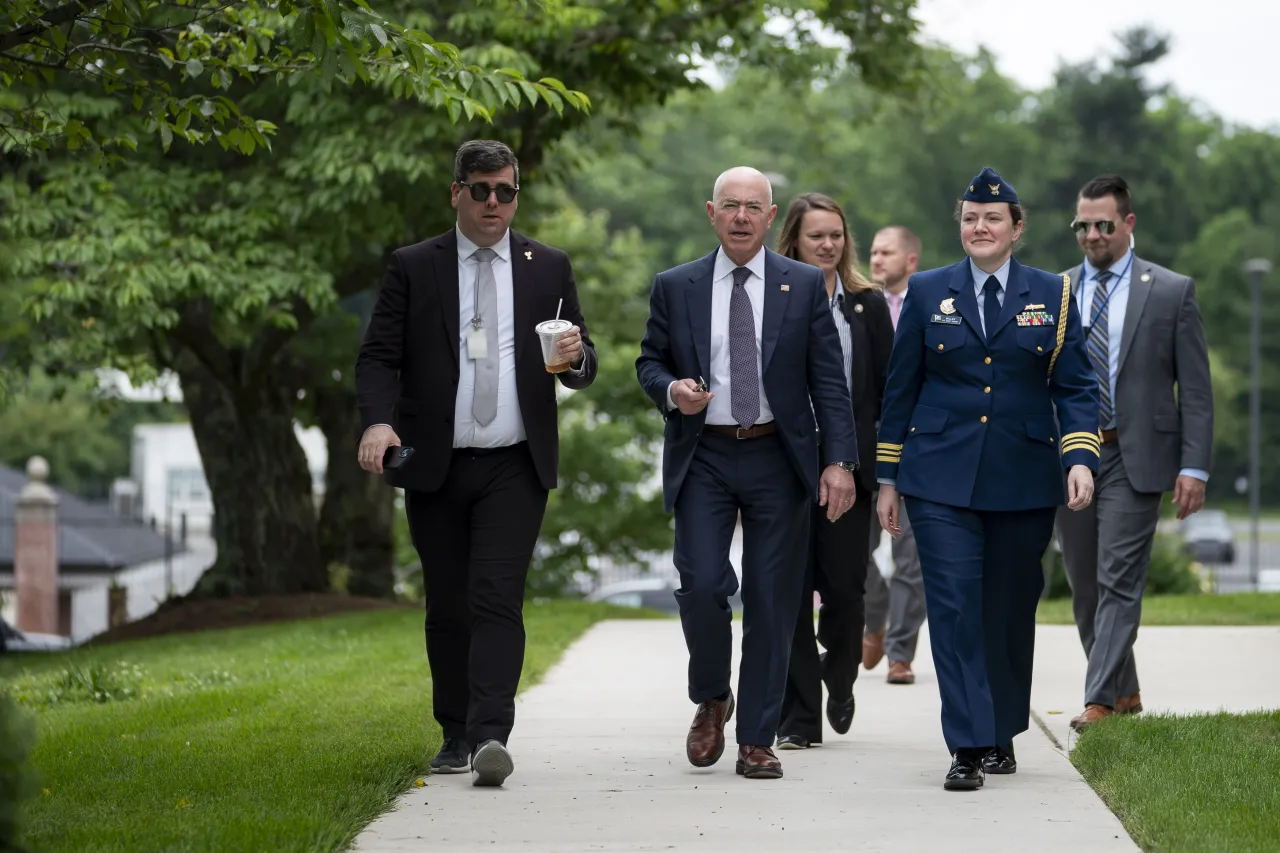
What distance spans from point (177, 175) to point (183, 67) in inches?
307

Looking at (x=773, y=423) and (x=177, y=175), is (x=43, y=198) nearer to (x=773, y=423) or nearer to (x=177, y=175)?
(x=177, y=175)

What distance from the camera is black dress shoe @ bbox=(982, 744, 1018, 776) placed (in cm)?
670

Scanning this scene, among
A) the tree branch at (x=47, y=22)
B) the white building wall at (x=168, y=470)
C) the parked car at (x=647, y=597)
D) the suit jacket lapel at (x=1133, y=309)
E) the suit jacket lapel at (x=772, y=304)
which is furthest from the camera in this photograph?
the white building wall at (x=168, y=470)

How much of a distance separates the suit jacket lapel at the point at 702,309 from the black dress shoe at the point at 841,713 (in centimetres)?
172

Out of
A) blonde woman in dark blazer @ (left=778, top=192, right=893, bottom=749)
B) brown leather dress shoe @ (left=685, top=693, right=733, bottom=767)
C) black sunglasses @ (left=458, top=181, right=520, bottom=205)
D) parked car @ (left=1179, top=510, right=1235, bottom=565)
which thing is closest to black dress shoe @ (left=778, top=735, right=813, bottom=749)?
blonde woman in dark blazer @ (left=778, top=192, right=893, bottom=749)

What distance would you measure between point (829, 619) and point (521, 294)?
6.47 feet

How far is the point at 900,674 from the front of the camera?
9.95 metres

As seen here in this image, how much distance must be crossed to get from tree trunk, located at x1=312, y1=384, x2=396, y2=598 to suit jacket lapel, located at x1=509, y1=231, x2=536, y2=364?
14561 mm

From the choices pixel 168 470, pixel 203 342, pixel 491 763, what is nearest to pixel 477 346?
pixel 491 763

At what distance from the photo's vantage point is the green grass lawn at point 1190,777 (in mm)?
5293

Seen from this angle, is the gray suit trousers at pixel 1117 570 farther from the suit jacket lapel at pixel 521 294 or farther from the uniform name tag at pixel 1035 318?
the suit jacket lapel at pixel 521 294

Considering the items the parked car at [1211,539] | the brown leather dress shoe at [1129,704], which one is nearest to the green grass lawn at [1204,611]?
the brown leather dress shoe at [1129,704]

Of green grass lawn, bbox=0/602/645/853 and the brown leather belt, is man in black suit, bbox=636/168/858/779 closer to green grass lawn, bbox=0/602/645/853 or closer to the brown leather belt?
the brown leather belt

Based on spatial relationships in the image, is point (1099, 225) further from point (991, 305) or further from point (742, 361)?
point (742, 361)
